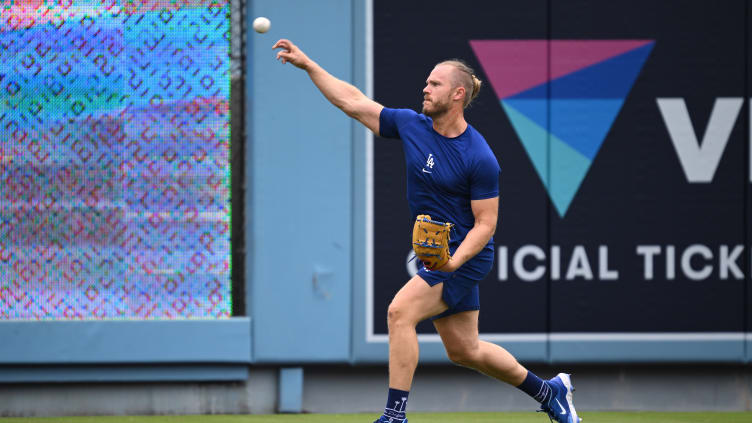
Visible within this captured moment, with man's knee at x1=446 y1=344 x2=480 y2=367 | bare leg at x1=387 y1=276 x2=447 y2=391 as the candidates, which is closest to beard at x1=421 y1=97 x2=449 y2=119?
bare leg at x1=387 y1=276 x2=447 y2=391

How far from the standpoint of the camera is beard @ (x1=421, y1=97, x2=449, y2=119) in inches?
199

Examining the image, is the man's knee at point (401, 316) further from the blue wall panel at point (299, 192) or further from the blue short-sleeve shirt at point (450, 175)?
the blue wall panel at point (299, 192)

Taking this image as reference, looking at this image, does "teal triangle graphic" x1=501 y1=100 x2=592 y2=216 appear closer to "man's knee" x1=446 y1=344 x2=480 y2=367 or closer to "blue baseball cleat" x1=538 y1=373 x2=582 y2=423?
"blue baseball cleat" x1=538 y1=373 x2=582 y2=423

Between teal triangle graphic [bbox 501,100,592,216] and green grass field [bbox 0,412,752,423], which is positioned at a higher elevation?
teal triangle graphic [bbox 501,100,592,216]

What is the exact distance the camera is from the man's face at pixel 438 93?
16.6 feet

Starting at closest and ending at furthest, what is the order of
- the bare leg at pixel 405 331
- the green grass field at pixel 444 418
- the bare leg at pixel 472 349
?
the bare leg at pixel 405 331, the bare leg at pixel 472 349, the green grass field at pixel 444 418

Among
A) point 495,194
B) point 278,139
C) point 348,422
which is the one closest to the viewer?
point 495,194

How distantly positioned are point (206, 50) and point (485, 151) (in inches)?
105

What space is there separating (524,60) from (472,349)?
2.54 metres

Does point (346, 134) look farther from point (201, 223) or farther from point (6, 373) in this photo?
point (6, 373)

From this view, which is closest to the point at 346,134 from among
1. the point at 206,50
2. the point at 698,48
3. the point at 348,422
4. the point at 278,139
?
the point at 278,139

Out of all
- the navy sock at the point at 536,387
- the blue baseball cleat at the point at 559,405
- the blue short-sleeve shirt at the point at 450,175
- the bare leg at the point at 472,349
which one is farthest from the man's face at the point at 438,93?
the blue baseball cleat at the point at 559,405

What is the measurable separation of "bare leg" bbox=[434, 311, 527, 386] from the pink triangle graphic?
2.29 m

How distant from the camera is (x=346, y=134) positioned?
7.03 metres
